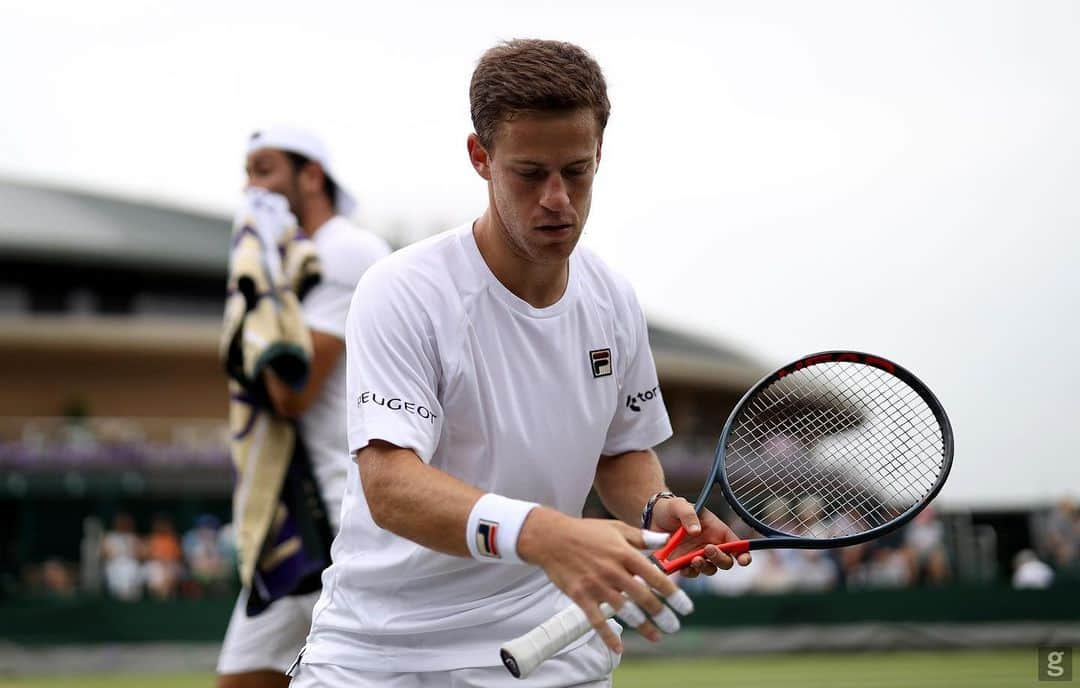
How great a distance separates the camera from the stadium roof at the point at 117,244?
4375cm

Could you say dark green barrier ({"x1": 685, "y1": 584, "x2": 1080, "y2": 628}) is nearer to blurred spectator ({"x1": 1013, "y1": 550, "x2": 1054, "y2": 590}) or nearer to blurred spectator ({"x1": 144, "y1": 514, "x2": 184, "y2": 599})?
blurred spectator ({"x1": 1013, "y1": 550, "x2": 1054, "y2": 590})

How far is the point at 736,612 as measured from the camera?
15852mm

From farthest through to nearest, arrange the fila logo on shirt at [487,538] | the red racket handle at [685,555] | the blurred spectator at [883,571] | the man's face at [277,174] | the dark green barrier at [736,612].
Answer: the blurred spectator at [883,571], the dark green barrier at [736,612], the man's face at [277,174], the red racket handle at [685,555], the fila logo on shirt at [487,538]

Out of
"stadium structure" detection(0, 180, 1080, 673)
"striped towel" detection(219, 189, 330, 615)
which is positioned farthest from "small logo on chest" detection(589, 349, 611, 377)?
"stadium structure" detection(0, 180, 1080, 673)

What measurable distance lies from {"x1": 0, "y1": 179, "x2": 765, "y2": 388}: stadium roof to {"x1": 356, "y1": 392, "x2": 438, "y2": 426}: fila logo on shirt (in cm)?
4169

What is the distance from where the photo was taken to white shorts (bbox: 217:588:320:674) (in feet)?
15.4

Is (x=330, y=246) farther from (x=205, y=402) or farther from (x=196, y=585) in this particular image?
(x=205, y=402)

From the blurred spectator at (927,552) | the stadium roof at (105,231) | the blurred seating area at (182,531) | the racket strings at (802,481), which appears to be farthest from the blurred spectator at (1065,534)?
the stadium roof at (105,231)

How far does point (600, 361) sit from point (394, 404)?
0.59m

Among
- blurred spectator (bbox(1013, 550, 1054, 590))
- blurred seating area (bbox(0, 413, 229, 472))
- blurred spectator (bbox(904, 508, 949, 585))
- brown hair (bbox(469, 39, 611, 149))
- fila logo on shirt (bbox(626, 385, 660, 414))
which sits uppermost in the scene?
brown hair (bbox(469, 39, 611, 149))

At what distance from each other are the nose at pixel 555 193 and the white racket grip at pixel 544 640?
79cm

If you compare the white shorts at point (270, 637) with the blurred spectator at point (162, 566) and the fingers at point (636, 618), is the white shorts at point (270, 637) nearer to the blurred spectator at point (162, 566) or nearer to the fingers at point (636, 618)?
the fingers at point (636, 618)

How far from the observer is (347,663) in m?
3.20

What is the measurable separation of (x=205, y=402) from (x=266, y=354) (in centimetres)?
4224
